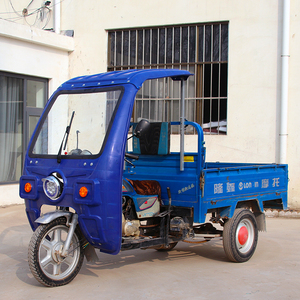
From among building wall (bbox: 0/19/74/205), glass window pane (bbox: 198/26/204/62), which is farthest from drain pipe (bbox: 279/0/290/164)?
building wall (bbox: 0/19/74/205)

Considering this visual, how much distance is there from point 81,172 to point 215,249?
292 cm

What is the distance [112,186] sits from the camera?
A: 4242mm

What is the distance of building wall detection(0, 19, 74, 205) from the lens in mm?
9719

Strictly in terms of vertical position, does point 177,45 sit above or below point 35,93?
above

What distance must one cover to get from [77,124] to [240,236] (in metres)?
2.59

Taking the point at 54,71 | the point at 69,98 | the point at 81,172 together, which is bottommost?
the point at 81,172

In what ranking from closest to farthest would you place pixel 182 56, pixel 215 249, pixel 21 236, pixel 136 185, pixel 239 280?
1. pixel 239 280
2. pixel 136 185
3. pixel 215 249
4. pixel 21 236
5. pixel 182 56

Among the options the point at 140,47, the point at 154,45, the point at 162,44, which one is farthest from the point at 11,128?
the point at 162,44

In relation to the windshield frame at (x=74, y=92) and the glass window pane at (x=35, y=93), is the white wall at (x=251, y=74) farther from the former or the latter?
the windshield frame at (x=74, y=92)

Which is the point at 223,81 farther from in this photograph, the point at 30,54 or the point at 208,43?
the point at 30,54

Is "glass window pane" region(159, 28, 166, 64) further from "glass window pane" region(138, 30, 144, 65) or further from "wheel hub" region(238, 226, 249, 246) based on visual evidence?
"wheel hub" region(238, 226, 249, 246)

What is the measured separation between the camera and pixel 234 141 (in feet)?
32.4

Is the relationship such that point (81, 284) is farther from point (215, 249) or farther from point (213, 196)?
point (215, 249)

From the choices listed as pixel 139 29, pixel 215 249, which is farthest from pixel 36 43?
pixel 215 249
